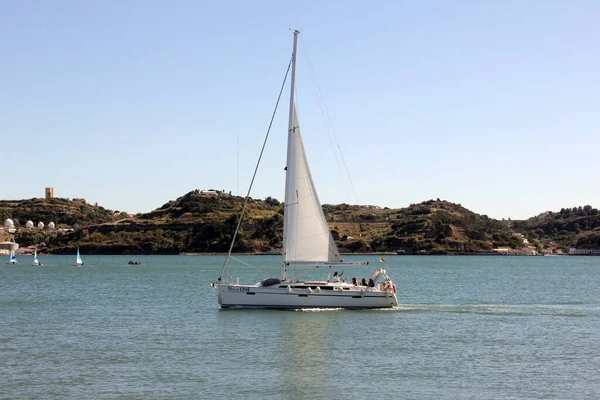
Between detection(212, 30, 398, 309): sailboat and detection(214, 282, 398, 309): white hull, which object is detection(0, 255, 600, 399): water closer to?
detection(214, 282, 398, 309): white hull

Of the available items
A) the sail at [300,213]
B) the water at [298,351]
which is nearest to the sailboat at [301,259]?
the sail at [300,213]

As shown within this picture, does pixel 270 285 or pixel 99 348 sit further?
pixel 270 285

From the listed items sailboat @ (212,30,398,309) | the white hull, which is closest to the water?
the white hull

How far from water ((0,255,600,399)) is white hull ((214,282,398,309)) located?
0.60 meters

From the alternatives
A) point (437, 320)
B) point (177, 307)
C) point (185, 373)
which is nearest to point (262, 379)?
point (185, 373)

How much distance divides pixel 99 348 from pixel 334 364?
10.1 metres

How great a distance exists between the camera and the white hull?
148 ft

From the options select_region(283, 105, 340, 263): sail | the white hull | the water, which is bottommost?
the water

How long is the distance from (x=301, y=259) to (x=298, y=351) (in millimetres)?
11445

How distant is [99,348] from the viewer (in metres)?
34.2

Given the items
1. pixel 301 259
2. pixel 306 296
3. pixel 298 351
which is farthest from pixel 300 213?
pixel 298 351

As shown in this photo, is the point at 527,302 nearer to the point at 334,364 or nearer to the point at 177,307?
the point at 177,307

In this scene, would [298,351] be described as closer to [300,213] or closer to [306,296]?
[306,296]

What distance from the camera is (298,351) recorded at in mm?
33094
